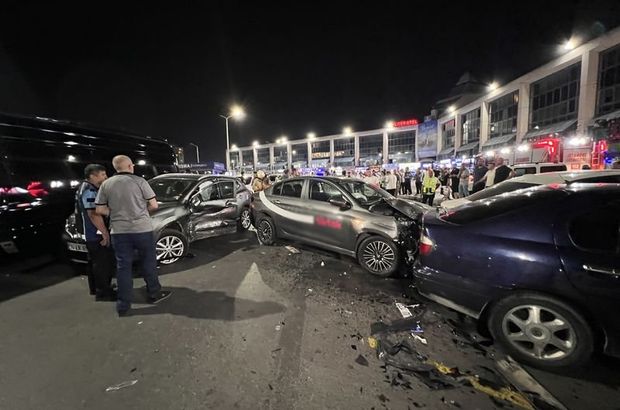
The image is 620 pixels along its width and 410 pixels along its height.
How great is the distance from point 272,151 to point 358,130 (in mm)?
31868

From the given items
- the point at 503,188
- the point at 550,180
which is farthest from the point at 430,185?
the point at 550,180

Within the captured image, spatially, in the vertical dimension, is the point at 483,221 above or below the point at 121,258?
above

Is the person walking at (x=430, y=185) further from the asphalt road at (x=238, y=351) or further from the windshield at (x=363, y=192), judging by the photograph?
the asphalt road at (x=238, y=351)

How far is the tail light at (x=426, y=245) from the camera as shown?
10.6 feet

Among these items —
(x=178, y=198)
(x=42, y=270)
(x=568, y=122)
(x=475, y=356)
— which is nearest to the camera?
(x=475, y=356)

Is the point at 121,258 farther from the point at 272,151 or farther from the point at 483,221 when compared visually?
the point at 272,151

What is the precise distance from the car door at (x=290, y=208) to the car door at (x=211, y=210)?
33.9 inches

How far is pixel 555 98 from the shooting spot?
23.4m

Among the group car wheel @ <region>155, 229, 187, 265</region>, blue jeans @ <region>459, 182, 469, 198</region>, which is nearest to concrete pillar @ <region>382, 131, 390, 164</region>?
blue jeans @ <region>459, 182, 469, 198</region>

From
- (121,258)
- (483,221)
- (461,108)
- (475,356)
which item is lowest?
(475,356)

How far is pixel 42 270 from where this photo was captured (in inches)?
197

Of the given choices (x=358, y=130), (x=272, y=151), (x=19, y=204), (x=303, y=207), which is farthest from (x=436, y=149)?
(x=272, y=151)

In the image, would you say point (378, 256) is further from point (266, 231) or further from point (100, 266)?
point (100, 266)

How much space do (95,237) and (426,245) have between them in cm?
406
